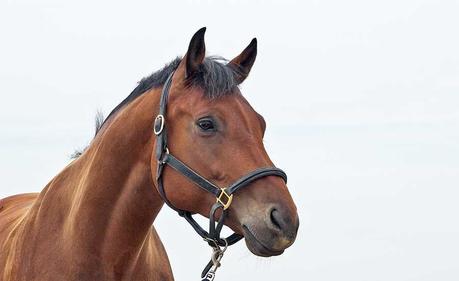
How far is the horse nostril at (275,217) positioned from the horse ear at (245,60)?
1.35 metres

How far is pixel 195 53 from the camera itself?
5273 millimetres

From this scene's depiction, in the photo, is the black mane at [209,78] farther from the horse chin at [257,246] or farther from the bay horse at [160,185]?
the horse chin at [257,246]

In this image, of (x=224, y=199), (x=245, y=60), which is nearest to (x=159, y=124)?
(x=224, y=199)

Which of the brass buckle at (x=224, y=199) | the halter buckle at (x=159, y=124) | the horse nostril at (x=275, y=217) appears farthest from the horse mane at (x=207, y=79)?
the horse nostril at (x=275, y=217)

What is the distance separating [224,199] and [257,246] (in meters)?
0.42

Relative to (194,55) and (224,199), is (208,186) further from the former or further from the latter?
(194,55)

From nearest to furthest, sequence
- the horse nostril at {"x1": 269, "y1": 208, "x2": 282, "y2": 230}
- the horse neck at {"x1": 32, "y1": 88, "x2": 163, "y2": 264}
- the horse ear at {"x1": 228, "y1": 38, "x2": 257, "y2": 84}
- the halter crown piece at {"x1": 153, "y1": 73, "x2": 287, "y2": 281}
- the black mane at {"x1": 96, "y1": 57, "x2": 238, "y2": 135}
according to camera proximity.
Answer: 1. the horse nostril at {"x1": 269, "y1": 208, "x2": 282, "y2": 230}
2. the halter crown piece at {"x1": 153, "y1": 73, "x2": 287, "y2": 281}
3. the black mane at {"x1": 96, "y1": 57, "x2": 238, "y2": 135}
4. the horse neck at {"x1": 32, "y1": 88, "x2": 163, "y2": 264}
5. the horse ear at {"x1": 228, "y1": 38, "x2": 257, "y2": 84}

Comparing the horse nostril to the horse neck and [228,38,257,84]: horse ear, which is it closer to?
the horse neck

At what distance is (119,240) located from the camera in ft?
17.9

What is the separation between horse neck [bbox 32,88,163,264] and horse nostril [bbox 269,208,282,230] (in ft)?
3.87

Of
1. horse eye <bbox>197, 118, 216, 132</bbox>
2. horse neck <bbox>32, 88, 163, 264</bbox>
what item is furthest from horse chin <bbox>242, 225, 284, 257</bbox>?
horse neck <bbox>32, 88, 163, 264</bbox>

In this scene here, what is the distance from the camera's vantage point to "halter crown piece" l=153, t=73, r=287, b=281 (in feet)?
15.8

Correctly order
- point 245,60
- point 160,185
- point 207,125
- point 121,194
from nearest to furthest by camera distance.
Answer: point 207,125, point 160,185, point 121,194, point 245,60

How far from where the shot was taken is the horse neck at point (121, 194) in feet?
17.9
